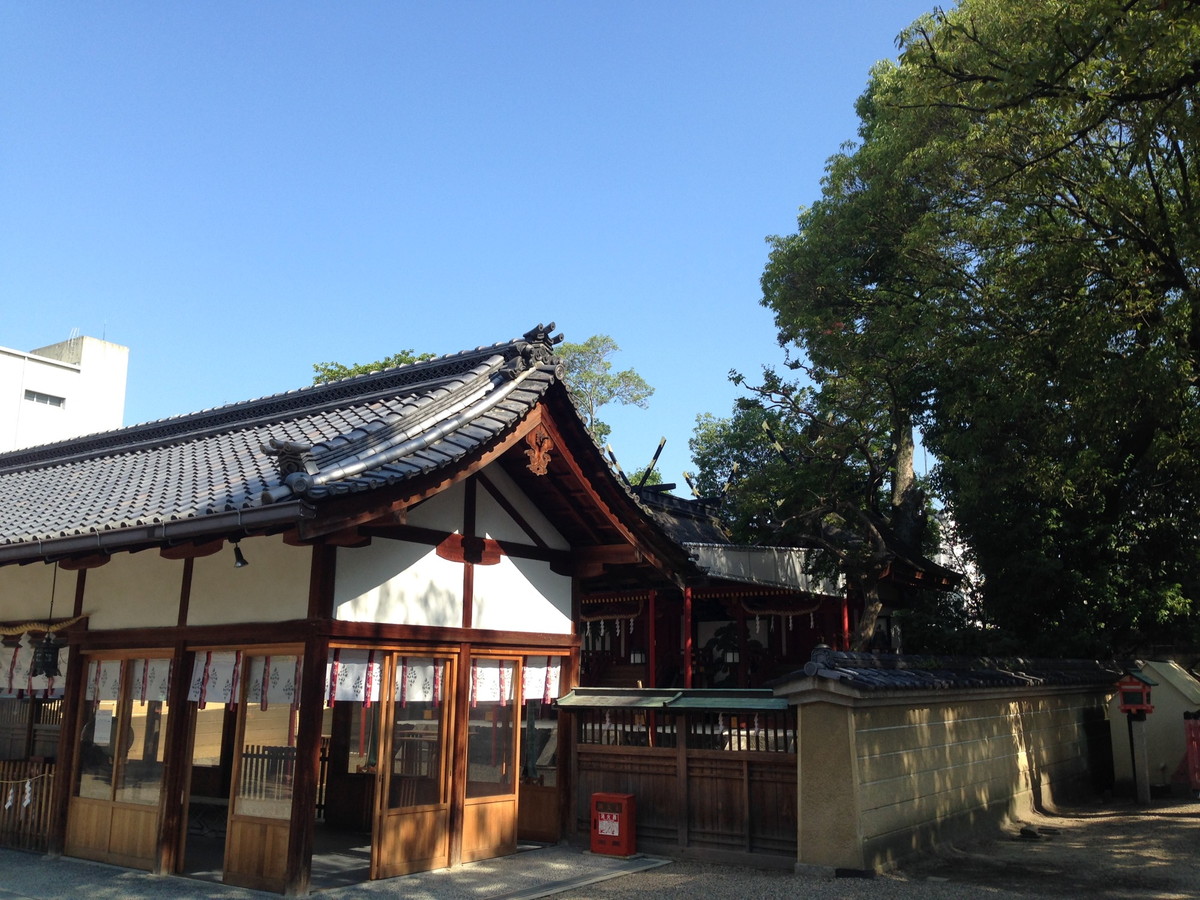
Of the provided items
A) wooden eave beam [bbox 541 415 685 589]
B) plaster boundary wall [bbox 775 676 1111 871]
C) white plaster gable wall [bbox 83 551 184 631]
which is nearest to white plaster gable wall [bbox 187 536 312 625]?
white plaster gable wall [bbox 83 551 184 631]

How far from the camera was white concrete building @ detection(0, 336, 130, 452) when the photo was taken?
4053 cm

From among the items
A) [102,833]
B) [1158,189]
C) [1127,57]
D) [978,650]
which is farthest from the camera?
[978,650]

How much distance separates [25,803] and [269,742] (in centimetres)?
438

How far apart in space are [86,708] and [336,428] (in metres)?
4.49

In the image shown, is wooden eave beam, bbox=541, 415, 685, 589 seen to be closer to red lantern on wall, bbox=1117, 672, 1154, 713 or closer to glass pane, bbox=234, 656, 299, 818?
glass pane, bbox=234, 656, 299, 818

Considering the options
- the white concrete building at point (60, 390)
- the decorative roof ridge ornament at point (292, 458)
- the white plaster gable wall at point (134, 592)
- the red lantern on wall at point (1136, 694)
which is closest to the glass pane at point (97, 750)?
the white plaster gable wall at point (134, 592)

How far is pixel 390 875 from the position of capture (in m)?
9.73

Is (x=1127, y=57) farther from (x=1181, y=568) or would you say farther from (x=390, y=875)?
(x=1181, y=568)

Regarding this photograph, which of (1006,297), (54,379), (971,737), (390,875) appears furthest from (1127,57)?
(54,379)

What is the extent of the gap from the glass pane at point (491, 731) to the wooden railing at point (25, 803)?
17.1 feet

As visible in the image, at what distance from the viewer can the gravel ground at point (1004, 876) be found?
924 cm

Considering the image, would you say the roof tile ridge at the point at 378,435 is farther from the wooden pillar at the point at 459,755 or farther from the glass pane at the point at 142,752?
the glass pane at the point at 142,752

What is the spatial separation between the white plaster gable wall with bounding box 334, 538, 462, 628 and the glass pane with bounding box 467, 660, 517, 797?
3.00ft

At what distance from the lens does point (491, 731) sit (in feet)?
36.9
